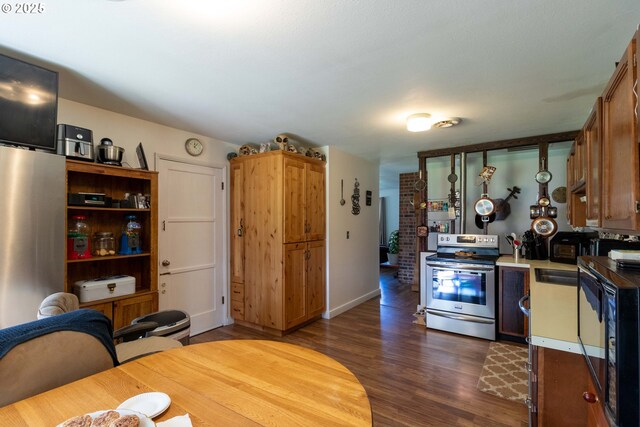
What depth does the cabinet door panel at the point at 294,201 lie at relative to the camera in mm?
3404

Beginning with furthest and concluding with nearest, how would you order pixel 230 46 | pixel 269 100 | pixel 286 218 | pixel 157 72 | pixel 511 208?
pixel 511 208, pixel 286 218, pixel 269 100, pixel 157 72, pixel 230 46

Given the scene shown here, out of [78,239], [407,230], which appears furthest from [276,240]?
[407,230]

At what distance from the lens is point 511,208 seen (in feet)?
16.0

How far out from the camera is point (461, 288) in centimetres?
349

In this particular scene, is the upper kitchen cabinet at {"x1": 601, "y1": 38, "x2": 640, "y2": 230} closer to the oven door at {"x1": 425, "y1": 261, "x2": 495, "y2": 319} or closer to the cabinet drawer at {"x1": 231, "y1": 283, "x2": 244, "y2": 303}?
the oven door at {"x1": 425, "y1": 261, "x2": 495, "y2": 319}

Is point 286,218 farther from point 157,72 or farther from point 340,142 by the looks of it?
point 157,72

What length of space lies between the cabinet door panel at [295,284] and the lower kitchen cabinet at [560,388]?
2.44m

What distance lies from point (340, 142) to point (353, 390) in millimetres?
3277

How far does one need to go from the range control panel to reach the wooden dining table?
334cm

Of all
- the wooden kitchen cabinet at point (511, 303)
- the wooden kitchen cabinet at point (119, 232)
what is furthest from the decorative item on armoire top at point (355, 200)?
the wooden kitchen cabinet at point (119, 232)

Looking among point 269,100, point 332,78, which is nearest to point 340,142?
point 269,100

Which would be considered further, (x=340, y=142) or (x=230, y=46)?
(x=340, y=142)

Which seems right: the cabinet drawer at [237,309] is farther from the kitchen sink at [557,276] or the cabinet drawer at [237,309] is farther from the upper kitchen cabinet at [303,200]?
the kitchen sink at [557,276]

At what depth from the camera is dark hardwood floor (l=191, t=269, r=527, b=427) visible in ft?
6.73
